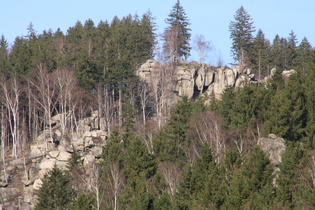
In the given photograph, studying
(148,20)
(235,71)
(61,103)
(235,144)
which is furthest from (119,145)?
(148,20)

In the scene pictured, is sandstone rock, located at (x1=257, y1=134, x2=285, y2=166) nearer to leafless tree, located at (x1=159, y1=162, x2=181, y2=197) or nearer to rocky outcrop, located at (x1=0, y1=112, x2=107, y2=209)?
leafless tree, located at (x1=159, y1=162, x2=181, y2=197)

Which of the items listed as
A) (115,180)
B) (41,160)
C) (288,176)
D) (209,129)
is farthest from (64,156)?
(288,176)

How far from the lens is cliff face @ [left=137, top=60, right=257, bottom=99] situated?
285ft

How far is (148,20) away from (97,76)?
86.9ft

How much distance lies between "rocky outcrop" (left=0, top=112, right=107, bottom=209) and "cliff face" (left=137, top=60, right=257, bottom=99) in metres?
14.8

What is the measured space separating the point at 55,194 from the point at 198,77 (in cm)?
3594

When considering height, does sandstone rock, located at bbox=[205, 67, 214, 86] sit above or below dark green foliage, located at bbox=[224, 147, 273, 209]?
above

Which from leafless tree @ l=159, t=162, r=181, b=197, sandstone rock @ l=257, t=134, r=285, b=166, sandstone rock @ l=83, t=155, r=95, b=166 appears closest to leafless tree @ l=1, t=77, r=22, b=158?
sandstone rock @ l=83, t=155, r=95, b=166

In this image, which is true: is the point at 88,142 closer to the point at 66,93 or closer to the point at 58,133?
the point at 66,93

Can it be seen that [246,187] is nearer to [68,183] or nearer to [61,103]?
[68,183]

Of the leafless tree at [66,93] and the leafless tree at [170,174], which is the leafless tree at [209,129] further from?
the leafless tree at [66,93]

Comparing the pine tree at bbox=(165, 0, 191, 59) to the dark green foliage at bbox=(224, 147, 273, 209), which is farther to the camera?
the pine tree at bbox=(165, 0, 191, 59)

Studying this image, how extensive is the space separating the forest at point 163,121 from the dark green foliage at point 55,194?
0.35ft

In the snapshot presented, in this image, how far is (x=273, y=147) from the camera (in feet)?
189
